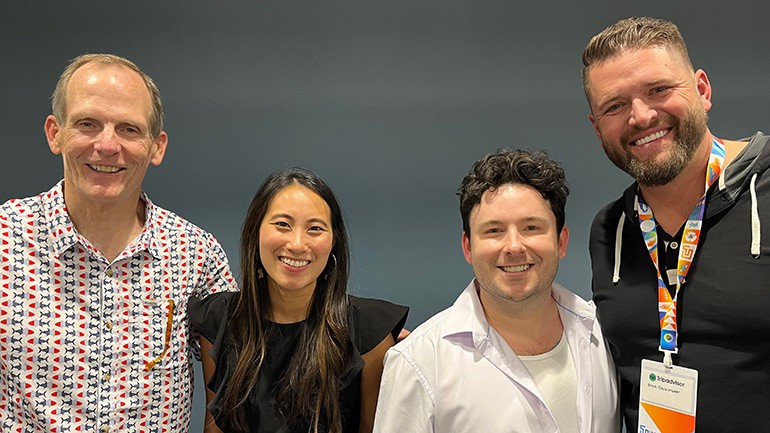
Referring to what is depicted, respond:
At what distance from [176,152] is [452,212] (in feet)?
4.56

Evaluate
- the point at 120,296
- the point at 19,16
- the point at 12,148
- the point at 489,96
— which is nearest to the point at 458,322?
the point at 120,296

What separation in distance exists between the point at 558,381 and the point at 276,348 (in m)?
0.86

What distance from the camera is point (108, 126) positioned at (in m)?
2.00

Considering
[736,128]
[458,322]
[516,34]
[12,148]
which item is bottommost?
[458,322]

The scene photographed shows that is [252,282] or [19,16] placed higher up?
[19,16]

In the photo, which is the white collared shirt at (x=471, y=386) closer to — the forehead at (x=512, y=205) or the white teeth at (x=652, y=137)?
the forehead at (x=512, y=205)

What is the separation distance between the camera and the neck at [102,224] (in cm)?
205

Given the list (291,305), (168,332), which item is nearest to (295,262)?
(291,305)

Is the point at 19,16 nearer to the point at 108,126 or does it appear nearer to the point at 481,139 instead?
the point at 108,126

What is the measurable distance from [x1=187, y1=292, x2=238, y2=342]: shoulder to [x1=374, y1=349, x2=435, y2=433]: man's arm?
602 millimetres

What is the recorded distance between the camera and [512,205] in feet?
6.30

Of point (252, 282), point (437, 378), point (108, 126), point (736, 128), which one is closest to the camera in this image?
point (437, 378)

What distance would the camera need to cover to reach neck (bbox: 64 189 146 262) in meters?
2.05

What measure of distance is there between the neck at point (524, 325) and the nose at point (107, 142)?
1.15 m
